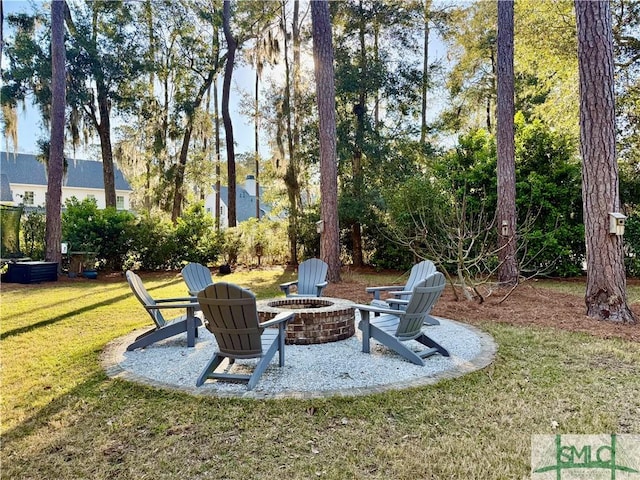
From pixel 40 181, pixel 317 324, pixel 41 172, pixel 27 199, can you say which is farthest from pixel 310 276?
pixel 41 172

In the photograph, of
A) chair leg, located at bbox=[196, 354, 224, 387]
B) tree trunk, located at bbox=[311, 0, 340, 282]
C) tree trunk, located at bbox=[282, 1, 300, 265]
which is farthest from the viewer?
tree trunk, located at bbox=[282, 1, 300, 265]

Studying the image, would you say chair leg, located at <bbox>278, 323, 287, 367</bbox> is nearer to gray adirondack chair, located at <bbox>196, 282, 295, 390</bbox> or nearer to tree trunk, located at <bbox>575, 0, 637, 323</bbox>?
gray adirondack chair, located at <bbox>196, 282, 295, 390</bbox>

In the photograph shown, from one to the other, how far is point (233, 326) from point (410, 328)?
1.71 m

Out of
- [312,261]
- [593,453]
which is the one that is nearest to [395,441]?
[593,453]

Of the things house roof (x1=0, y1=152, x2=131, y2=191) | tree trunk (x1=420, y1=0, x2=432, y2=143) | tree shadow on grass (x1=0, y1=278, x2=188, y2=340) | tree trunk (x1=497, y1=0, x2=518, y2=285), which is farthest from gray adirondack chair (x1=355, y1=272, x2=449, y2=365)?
house roof (x1=0, y1=152, x2=131, y2=191)

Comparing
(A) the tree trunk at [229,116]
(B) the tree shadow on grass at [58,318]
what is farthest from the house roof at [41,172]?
(B) the tree shadow on grass at [58,318]

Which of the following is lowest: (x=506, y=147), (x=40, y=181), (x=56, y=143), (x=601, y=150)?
(x=601, y=150)

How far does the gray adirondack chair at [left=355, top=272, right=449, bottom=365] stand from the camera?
3.78 metres

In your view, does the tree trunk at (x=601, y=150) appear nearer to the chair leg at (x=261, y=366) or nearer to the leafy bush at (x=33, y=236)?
the chair leg at (x=261, y=366)

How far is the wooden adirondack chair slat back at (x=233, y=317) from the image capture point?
317cm

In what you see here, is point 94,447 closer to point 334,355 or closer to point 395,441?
point 395,441

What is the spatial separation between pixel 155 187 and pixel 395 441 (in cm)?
1444

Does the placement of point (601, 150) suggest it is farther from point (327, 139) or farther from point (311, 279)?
point (327, 139)

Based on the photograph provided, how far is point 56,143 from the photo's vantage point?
1054 cm
